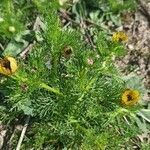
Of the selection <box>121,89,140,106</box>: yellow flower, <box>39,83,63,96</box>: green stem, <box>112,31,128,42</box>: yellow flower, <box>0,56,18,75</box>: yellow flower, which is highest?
<box>112,31,128,42</box>: yellow flower

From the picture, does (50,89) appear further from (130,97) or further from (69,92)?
(130,97)

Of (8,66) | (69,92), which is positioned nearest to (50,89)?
(69,92)

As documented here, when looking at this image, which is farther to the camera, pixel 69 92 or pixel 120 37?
pixel 69 92

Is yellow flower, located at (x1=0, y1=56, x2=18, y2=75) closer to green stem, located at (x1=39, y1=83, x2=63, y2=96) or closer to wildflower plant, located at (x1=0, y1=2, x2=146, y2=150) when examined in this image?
wildflower plant, located at (x1=0, y1=2, x2=146, y2=150)

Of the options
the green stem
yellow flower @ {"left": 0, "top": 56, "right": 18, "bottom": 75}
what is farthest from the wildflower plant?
yellow flower @ {"left": 0, "top": 56, "right": 18, "bottom": 75}

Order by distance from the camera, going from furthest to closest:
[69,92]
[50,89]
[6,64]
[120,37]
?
[69,92]
[50,89]
[120,37]
[6,64]

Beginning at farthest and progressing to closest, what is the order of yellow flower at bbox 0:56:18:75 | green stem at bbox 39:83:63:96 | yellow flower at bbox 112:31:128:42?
green stem at bbox 39:83:63:96, yellow flower at bbox 112:31:128:42, yellow flower at bbox 0:56:18:75

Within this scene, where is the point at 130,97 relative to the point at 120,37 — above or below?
below
